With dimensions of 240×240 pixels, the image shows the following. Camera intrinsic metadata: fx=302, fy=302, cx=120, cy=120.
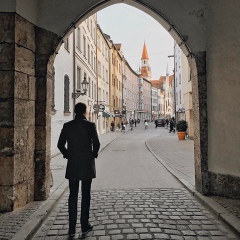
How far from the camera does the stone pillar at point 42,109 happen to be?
5969 mm

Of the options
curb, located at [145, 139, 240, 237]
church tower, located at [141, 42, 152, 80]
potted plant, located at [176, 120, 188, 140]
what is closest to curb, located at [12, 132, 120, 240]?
curb, located at [145, 139, 240, 237]

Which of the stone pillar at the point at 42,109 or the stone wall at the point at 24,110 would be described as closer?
the stone wall at the point at 24,110

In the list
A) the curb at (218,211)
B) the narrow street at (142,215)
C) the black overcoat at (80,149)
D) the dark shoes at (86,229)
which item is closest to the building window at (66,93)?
the narrow street at (142,215)

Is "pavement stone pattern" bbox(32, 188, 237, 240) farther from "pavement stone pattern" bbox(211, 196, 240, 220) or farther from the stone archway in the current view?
the stone archway

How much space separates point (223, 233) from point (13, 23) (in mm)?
4843

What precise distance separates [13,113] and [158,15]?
3701 mm

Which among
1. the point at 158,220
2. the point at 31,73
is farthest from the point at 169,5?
the point at 158,220

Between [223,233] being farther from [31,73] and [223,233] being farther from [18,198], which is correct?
[31,73]

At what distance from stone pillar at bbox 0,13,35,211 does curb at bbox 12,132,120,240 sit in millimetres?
452

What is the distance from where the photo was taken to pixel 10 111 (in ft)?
17.3

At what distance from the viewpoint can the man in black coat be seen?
4.21 metres

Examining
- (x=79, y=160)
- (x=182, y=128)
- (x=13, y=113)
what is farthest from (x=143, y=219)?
(x=182, y=128)

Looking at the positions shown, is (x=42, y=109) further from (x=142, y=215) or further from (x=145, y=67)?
(x=145, y=67)

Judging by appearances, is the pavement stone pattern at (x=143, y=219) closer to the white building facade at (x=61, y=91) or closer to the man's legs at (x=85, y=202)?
the man's legs at (x=85, y=202)
